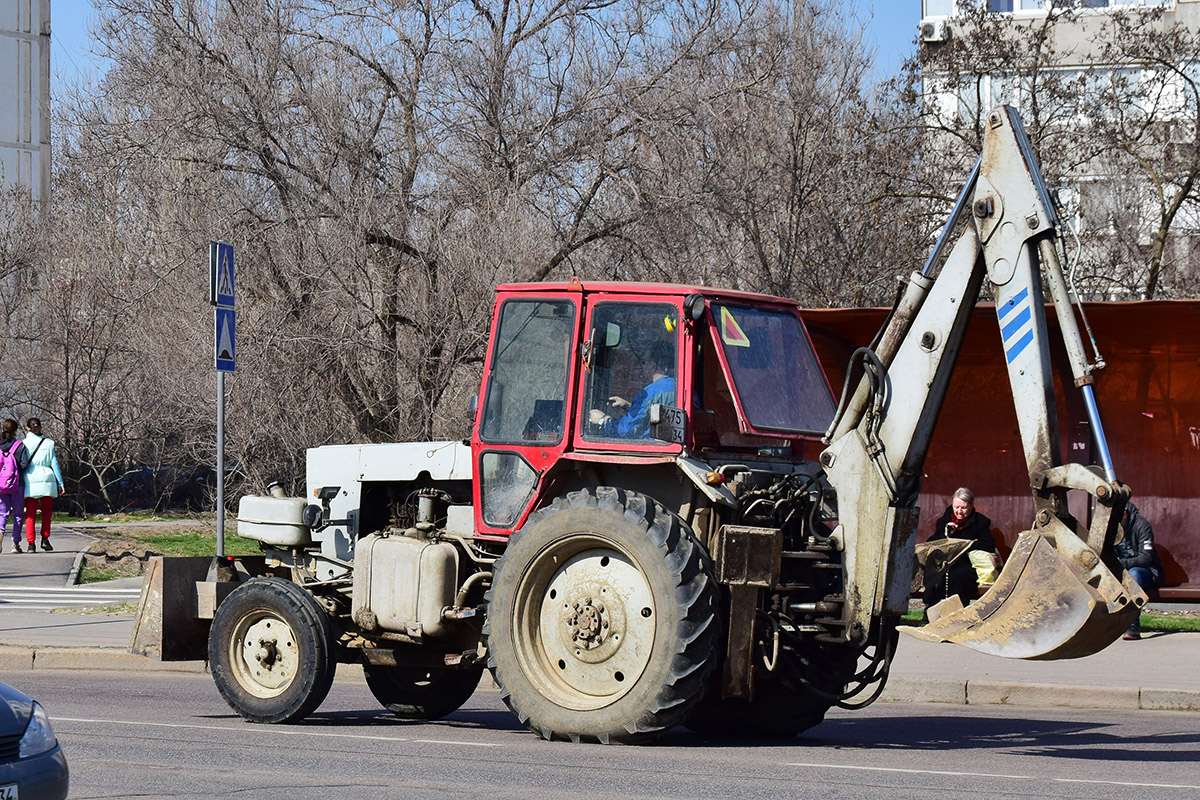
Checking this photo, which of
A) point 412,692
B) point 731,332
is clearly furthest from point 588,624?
point 412,692

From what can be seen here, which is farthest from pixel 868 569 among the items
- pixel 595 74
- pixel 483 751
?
pixel 595 74

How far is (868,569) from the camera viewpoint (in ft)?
29.0

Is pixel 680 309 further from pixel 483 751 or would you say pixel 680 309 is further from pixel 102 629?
pixel 102 629

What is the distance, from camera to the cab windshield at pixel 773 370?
30.4 ft

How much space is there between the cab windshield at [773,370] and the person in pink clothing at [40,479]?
15414 millimetres

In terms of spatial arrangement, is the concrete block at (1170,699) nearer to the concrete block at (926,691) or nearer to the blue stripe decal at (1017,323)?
the concrete block at (926,691)

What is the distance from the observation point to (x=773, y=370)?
31.3 ft

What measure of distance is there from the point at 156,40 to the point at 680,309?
14.3 m

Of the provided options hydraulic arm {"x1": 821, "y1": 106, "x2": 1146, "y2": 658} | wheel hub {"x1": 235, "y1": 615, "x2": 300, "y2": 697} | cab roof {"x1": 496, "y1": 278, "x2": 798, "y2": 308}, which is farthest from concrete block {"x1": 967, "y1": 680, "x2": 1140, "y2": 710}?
wheel hub {"x1": 235, "y1": 615, "x2": 300, "y2": 697}

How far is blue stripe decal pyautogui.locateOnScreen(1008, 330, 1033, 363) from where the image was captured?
8.48 m

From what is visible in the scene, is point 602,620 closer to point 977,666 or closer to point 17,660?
point 977,666

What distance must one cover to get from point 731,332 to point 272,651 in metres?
3.54

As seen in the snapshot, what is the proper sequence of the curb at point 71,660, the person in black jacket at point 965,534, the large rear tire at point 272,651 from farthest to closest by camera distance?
the person in black jacket at point 965,534
the curb at point 71,660
the large rear tire at point 272,651

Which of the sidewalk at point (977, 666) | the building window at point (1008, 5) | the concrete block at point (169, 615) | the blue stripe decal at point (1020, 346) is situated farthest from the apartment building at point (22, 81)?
the blue stripe decal at point (1020, 346)
